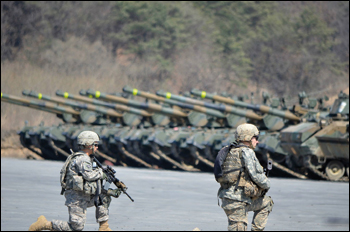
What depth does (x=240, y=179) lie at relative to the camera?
25.4 ft

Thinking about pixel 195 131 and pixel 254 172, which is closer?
pixel 254 172

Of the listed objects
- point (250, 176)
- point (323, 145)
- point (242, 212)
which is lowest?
point (242, 212)

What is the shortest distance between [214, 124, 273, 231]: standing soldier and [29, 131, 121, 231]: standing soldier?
1271 mm

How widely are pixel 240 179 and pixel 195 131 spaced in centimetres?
1941

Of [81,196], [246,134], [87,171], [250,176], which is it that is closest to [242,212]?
[250,176]

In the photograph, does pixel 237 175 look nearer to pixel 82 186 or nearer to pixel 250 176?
pixel 250 176

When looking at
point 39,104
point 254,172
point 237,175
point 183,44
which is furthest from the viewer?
point 183,44

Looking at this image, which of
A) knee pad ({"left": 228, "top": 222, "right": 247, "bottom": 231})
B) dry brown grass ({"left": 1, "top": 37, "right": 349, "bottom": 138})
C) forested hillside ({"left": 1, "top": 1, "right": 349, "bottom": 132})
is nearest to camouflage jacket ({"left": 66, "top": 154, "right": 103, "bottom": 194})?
knee pad ({"left": 228, "top": 222, "right": 247, "bottom": 231})

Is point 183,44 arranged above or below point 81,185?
above

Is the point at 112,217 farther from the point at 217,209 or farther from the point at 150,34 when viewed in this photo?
the point at 150,34

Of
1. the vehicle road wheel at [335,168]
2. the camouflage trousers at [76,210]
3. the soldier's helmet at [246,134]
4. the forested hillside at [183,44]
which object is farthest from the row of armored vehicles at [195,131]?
the forested hillside at [183,44]

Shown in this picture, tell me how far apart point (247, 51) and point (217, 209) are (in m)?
52.3

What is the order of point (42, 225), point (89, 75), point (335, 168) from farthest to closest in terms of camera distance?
point (89, 75), point (335, 168), point (42, 225)

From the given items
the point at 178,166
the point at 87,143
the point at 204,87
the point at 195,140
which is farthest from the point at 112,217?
the point at 204,87
